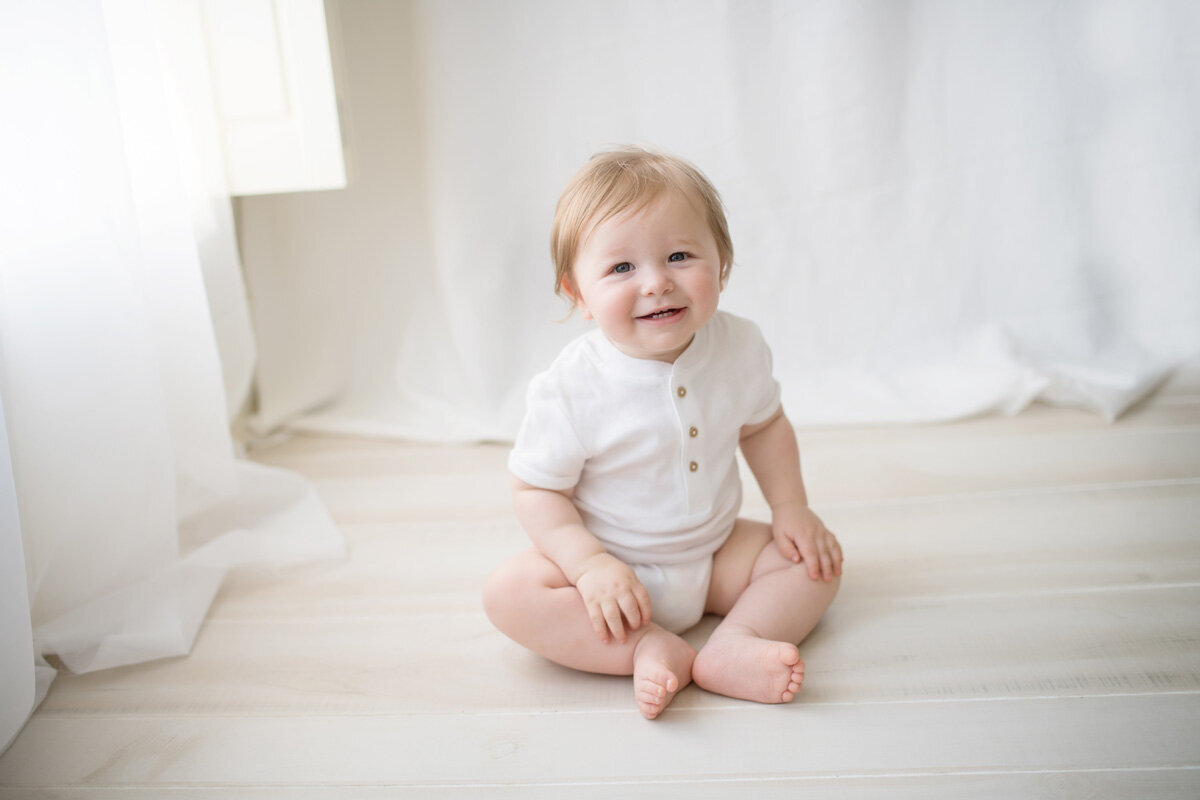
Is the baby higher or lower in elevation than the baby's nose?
lower

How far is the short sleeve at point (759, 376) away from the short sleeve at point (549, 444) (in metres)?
0.19

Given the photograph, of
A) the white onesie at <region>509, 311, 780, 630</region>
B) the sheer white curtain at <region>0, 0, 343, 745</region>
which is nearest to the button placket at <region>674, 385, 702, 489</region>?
the white onesie at <region>509, 311, 780, 630</region>

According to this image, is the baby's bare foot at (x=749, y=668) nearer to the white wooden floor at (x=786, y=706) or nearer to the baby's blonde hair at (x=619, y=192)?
the white wooden floor at (x=786, y=706)

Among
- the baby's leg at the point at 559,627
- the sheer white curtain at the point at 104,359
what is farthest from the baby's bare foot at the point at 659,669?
the sheer white curtain at the point at 104,359

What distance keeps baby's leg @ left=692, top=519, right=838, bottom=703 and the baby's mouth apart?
27cm

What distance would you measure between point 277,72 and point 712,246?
0.72 meters

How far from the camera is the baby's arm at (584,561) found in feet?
3.10

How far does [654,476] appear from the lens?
1004mm

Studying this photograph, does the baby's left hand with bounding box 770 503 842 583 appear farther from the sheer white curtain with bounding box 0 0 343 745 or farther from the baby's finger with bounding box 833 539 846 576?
the sheer white curtain with bounding box 0 0 343 745

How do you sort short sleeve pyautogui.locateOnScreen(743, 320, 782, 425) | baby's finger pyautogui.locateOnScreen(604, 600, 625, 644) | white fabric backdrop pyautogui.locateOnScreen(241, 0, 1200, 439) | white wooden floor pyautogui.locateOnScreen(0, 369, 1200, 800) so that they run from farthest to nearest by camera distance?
white fabric backdrop pyautogui.locateOnScreen(241, 0, 1200, 439), short sleeve pyautogui.locateOnScreen(743, 320, 782, 425), baby's finger pyautogui.locateOnScreen(604, 600, 625, 644), white wooden floor pyautogui.locateOnScreen(0, 369, 1200, 800)

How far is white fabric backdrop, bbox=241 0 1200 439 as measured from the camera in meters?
1.55

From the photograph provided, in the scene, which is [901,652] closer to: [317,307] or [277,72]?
[277,72]

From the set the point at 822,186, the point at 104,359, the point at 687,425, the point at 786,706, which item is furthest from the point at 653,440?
the point at 822,186

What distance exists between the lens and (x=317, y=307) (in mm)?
1750
